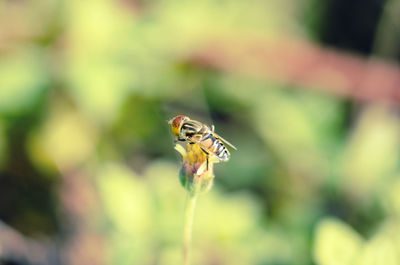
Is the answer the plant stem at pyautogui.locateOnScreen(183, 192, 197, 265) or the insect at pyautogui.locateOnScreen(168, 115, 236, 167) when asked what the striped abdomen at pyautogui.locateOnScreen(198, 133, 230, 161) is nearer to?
the insect at pyautogui.locateOnScreen(168, 115, 236, 167)

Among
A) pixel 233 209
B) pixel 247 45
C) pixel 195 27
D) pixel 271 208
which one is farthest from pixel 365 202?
pixel 195 27

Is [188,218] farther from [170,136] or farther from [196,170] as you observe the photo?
[170,136]

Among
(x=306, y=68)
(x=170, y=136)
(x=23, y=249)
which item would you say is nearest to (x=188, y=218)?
(x=23, y=249)

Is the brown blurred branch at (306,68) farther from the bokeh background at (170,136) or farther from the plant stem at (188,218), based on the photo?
the plant stem at (188,218)

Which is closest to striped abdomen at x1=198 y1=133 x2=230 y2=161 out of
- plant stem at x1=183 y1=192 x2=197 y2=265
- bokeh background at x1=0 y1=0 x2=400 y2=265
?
plant stem at x1=183 y1=192 x2=197 y2=265

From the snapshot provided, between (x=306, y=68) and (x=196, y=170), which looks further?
(x=306, y=68)

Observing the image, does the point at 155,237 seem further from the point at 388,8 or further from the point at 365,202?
the point at 388,8

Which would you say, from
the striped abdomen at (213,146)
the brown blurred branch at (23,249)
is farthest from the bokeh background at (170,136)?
the striped abdomen at (213,146)
